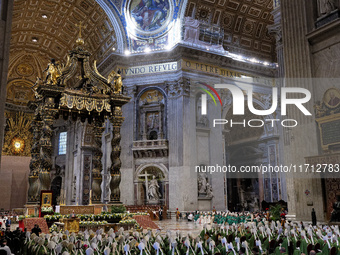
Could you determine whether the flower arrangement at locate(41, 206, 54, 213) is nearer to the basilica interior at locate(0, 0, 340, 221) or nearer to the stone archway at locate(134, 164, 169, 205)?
the basilica interior at locate(0, 0, 340, 221)

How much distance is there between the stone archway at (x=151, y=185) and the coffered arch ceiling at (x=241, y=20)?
9507mm

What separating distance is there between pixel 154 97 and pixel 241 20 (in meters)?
8.23

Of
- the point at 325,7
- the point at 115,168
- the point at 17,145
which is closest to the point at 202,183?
the point at 115,168

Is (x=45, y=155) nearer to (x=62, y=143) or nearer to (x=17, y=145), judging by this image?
(x=62, y=143)

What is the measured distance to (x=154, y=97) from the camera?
71.5ft

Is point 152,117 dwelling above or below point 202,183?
above

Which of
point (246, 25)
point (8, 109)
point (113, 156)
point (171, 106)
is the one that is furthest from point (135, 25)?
point (8, 109)

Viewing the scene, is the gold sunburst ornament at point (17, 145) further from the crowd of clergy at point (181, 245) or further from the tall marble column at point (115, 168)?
the crowd of clergy at point (181, 245)

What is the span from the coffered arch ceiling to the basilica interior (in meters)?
0.08

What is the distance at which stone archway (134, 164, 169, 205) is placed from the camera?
2048cm

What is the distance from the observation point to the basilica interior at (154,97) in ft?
43.8

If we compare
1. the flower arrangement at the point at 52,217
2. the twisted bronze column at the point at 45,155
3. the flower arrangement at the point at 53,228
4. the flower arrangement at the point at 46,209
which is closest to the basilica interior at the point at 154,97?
the twisted bronze column at the point at 45,155

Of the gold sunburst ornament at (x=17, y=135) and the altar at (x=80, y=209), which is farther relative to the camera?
the gold sunburst ornament at (x=17, y=135)

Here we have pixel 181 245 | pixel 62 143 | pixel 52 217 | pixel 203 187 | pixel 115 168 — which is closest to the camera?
pixel 181 245
